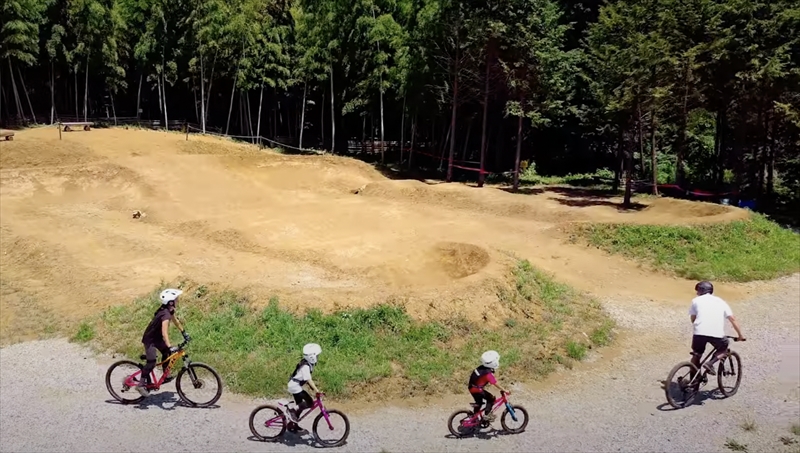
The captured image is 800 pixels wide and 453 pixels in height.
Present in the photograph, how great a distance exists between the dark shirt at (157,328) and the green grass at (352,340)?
1.50 m

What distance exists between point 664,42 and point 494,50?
7.29 m

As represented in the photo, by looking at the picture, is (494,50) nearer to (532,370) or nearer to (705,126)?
(705,126)

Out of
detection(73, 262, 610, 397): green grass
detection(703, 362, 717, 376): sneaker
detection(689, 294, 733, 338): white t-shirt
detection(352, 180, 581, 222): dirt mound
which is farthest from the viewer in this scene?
detection(352, 180, 581, 222): dirt mound

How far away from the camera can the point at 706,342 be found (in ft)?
30.2

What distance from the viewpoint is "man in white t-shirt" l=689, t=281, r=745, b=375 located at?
9.03 m

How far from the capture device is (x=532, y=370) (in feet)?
34.9

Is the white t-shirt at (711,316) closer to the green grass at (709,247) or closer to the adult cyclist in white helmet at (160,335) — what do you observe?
the adult cyclist in white helmet at (160,335)

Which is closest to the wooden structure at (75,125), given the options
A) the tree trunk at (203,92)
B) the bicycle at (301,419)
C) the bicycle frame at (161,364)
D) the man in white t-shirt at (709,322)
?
the tree trunk at (203,92)

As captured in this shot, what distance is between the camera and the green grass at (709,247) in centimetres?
1688

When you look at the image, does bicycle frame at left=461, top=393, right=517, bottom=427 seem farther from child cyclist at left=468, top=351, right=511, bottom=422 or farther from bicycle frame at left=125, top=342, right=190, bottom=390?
bicycle frame at left=125, top=342, right=190, bottom=390

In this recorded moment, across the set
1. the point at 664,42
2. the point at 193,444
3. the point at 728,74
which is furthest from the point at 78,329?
the point at 728,74

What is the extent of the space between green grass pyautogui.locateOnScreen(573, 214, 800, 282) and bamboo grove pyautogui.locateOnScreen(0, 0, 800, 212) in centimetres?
520

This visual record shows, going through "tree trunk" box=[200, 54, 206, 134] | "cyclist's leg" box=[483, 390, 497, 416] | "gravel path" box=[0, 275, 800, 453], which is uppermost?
"tree trunk" box=[200, 54, 206, 134]

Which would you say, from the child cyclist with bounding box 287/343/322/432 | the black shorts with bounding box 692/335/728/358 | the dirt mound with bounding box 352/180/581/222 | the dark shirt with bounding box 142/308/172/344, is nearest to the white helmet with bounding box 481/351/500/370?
the child cyclist with bounding box 287/343/322/432
